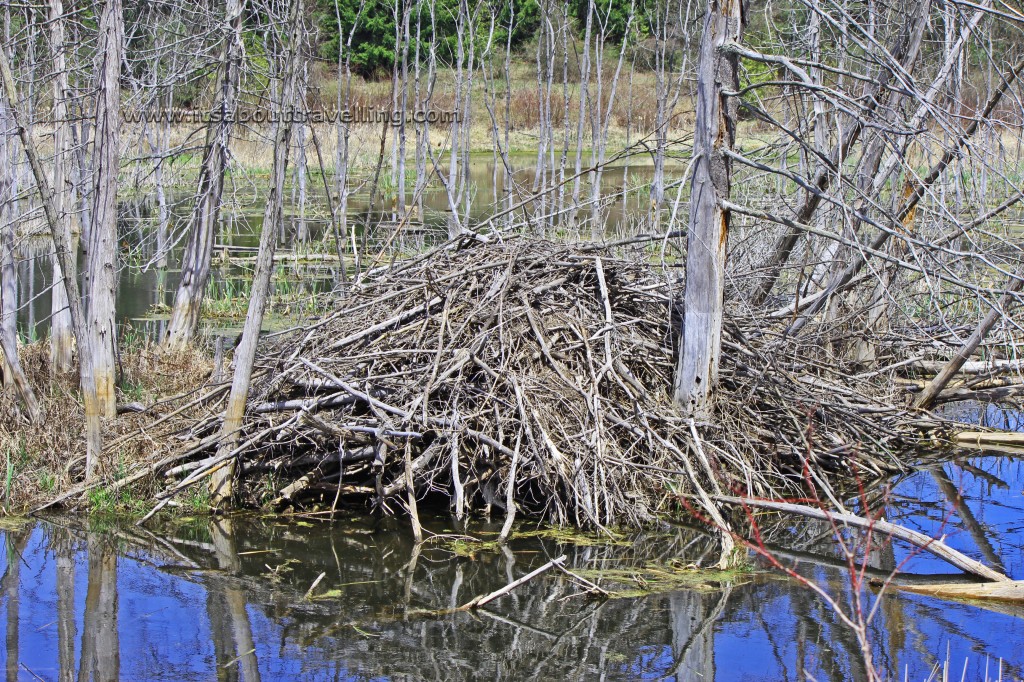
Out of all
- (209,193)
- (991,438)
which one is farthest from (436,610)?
(209,193)

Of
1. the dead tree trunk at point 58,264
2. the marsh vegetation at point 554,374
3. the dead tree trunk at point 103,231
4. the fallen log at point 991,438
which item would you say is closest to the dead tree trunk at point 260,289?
the marsh vegetation at point 554,374

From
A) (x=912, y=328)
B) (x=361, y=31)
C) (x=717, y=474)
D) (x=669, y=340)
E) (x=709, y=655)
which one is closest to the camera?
(x=709, y=655)

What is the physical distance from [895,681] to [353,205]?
2118cm

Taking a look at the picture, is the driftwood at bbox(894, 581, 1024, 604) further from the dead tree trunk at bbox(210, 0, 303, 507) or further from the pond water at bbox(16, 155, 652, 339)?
the pond water at bbox(16, 155, 652, 339)

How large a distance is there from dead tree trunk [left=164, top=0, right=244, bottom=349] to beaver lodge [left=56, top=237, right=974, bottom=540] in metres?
2.57

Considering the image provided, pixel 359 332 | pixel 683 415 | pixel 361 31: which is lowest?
pixel 683 415

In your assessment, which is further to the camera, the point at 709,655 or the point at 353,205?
the point at 353,205

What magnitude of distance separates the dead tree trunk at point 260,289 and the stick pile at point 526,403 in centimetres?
15

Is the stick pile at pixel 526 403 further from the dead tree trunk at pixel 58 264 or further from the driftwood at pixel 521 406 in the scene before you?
the dead tree trunk at pixel 58 264

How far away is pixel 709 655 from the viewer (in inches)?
193

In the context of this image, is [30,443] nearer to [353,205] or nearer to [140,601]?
[140,601]

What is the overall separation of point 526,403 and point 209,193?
4.55 m

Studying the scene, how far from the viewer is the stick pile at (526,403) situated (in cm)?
648

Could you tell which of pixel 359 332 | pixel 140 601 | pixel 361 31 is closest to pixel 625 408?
pixel 359 332
